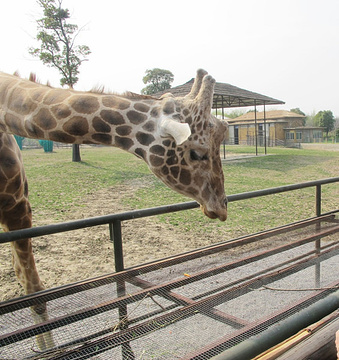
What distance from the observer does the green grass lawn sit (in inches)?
242

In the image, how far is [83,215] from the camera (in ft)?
20.9

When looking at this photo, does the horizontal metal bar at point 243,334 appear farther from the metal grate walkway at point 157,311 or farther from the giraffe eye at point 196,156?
the giraffe eye at point 196,156

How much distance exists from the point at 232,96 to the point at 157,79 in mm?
33441

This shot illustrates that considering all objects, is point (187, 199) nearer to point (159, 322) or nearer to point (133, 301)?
point (133, 301)

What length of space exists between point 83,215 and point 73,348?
4.70 metres

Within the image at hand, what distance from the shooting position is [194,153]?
6.42 feet

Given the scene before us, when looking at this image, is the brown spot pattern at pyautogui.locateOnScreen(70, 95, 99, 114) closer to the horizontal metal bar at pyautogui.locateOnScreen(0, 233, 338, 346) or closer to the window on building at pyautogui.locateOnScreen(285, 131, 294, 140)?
the horizontal metal bar at pyautogui.locateOnScreen(0, 233, 338, 346)

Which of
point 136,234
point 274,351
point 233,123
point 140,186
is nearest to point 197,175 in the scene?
point 274,351

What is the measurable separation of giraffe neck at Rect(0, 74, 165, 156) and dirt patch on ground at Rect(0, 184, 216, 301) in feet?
7.30

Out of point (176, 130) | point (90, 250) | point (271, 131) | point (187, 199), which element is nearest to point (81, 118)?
point (176, 130)

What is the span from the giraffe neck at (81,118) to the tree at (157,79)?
45.3 m

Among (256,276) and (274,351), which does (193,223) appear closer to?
(256,276)

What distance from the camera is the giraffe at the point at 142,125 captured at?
193 centimetres

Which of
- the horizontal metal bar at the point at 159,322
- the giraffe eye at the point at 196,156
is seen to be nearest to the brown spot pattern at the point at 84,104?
the giraffe eye at the point at 196,156
